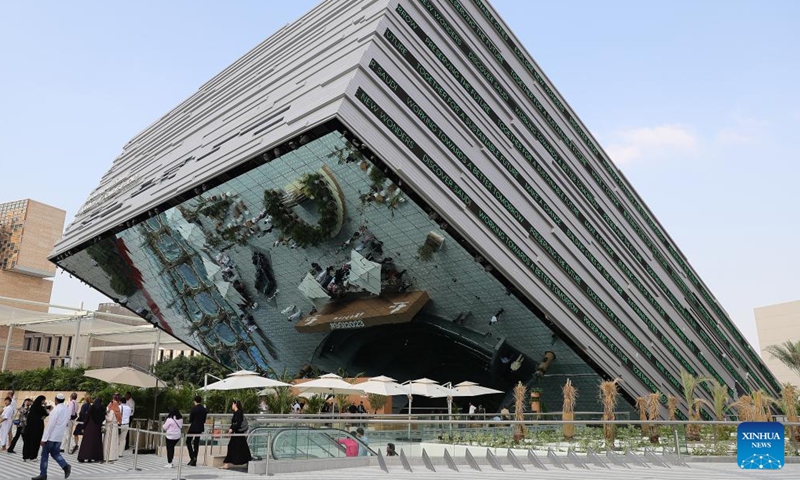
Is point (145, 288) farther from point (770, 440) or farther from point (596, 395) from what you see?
point (770, 440)

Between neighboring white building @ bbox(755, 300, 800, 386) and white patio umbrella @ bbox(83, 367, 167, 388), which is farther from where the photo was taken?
neighboring white building @ bbox(755, 300, 800, 386)

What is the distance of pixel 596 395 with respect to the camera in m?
31.1

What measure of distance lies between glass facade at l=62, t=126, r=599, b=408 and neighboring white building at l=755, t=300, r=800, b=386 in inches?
2186

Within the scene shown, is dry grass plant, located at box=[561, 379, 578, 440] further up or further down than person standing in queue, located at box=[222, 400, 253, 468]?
further up

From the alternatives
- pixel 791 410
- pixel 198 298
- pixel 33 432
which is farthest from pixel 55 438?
pixel 198 298

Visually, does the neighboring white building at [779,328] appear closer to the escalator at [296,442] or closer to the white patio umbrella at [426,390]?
the white patio umbrella at [426,390]

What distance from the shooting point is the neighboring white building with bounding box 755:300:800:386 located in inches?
2891

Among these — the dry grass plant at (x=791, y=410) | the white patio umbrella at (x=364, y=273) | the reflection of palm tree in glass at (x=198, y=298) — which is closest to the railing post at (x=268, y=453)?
the dry grass plant at (x=791, y=410)

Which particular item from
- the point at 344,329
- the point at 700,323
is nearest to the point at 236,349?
the point at 344,329

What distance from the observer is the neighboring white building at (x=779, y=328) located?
7344 centimetres

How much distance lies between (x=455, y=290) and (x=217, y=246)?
1320cm

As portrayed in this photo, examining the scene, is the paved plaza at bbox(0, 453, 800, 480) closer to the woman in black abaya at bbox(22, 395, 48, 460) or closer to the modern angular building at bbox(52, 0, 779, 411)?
the woman in black abaya at bbox(22, 395, 48, 460)

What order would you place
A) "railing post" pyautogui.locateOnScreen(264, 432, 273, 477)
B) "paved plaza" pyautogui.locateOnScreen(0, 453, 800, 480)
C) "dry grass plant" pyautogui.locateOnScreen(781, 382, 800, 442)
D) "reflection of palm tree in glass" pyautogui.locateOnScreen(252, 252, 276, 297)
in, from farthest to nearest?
"reflection of palm tree in glass" pyautogui.locateOnScreen(252, 252, 276, 297) < "dry grass plant" pyautogui.locateOnScreen(781, 382, 800, 442) < "railing post" pyautogui.locateOnScreen(264, 432, 273, 477) < "paved plaza" pyautogui.locateOnScreen(0, 453, 800, 480)

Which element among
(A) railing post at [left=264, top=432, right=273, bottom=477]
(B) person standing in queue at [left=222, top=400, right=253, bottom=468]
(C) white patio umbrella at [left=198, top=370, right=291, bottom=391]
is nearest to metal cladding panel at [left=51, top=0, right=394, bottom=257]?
(C) white patio umbrella at [left=198, top=370, right=291, bottom=391]
